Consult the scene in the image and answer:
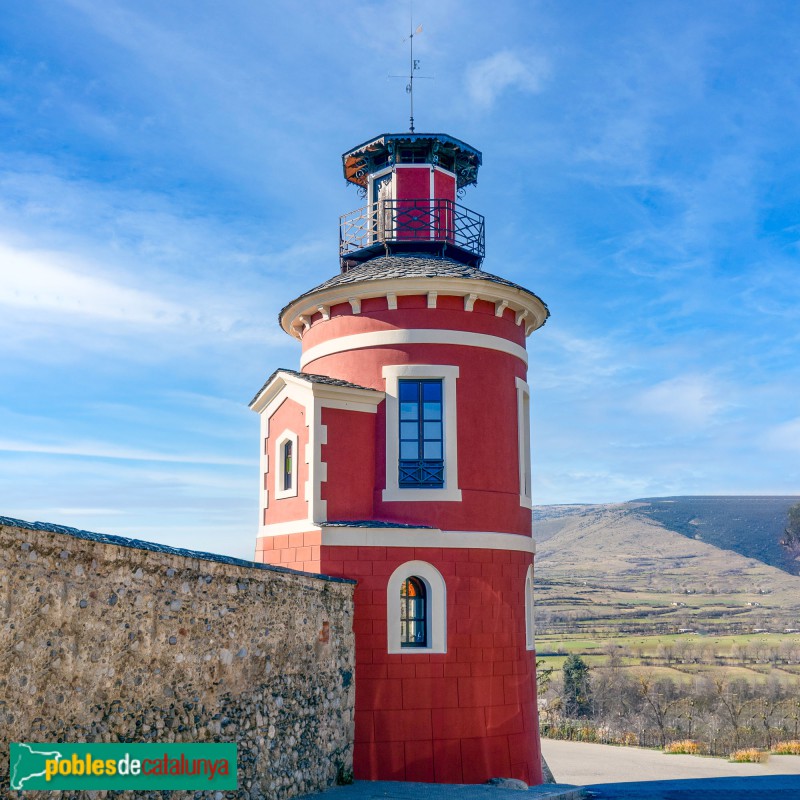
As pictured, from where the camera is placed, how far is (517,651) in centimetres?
1500

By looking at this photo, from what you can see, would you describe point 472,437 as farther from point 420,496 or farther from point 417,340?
point 417,340

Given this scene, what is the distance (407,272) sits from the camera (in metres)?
15.5

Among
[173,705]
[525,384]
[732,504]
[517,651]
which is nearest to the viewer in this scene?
[173,705]

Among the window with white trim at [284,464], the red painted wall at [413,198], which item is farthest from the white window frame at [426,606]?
the red painted wall at [413,198]

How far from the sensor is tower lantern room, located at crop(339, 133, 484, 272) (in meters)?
17.9

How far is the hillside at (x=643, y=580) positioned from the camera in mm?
95688

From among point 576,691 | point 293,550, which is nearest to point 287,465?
point 293,550

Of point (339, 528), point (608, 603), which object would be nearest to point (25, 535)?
point (339, 528)

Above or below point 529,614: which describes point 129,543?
above

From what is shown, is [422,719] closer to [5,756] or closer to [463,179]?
[5,756]

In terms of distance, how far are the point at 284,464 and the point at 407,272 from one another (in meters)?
4.20

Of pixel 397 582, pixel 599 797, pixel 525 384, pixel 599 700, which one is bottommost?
pixel 599 700

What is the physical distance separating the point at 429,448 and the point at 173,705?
7121 millimetres

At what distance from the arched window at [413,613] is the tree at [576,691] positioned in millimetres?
33640
